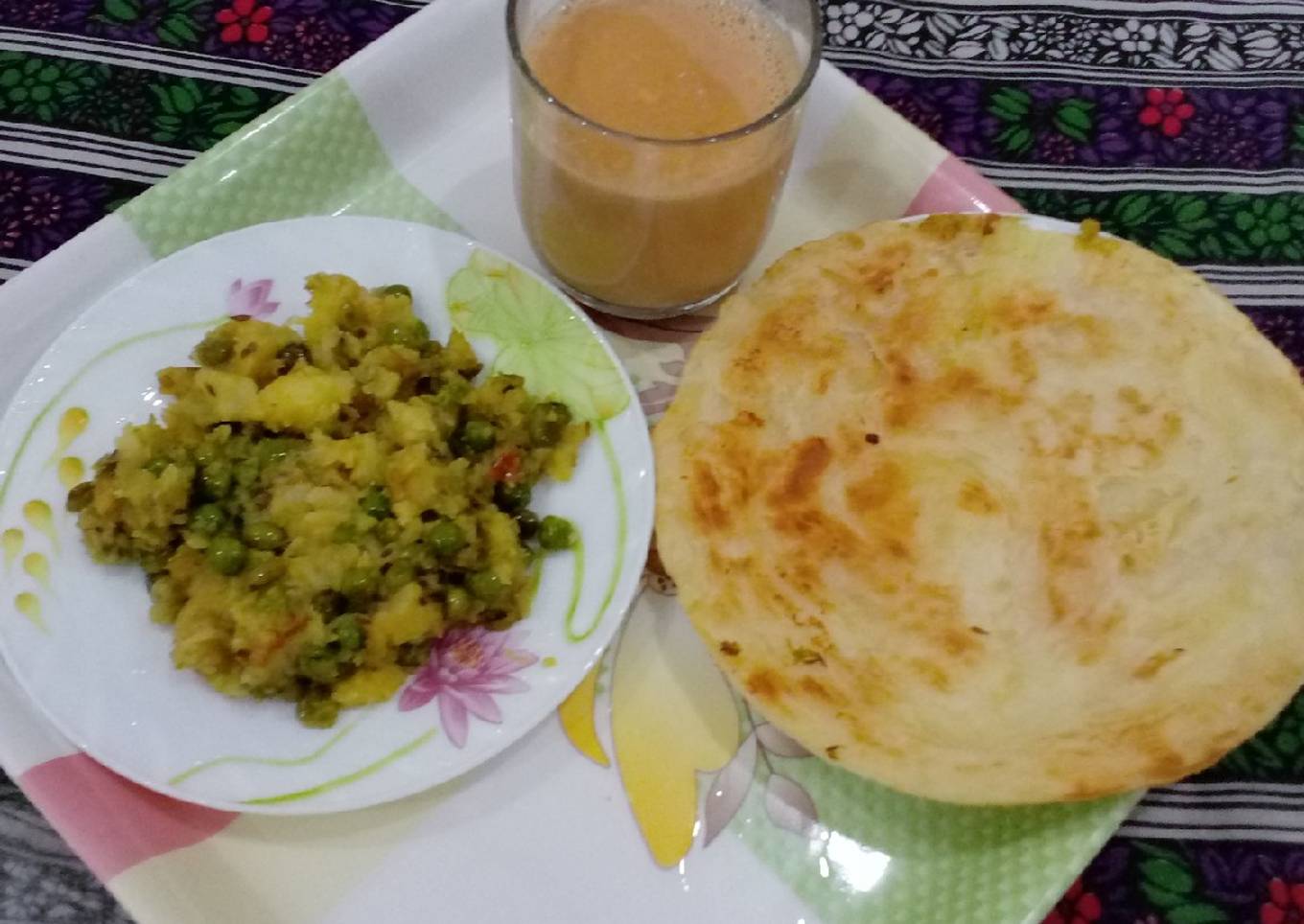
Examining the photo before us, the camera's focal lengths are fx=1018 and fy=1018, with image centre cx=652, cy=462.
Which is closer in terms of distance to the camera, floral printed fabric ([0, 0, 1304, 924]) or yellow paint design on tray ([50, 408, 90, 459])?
yellow paint design on tray ([50, 408, 90, 459])

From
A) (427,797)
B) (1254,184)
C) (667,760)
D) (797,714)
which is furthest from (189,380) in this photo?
(1254,184)

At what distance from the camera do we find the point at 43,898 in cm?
154

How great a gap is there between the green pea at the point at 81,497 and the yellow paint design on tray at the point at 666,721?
0.80 meters

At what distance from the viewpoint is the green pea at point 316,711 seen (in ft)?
4.50

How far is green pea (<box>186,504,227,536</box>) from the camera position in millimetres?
1433

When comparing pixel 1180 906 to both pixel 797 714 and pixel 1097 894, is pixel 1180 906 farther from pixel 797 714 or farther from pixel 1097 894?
pixel 797 714

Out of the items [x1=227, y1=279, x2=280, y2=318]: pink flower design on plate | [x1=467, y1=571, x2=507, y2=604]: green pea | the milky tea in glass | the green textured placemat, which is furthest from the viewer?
the green textured placemat

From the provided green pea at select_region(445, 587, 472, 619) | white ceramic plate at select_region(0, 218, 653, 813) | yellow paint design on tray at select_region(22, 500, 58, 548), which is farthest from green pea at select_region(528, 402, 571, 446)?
yellow paint design on tray at select_region(22, 500, 58, 548)

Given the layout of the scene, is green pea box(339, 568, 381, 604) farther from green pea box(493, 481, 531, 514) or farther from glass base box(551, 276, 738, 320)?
glass base box(551, 276, 738, 320)

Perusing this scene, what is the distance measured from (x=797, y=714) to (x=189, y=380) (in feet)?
3.35

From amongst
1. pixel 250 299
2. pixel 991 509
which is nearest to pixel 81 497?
pixel 250 299

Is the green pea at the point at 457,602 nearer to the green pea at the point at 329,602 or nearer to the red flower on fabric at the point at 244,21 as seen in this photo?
the green pea at the point at 329,602

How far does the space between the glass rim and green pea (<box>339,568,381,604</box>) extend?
726 mm

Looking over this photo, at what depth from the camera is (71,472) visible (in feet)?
4.96
